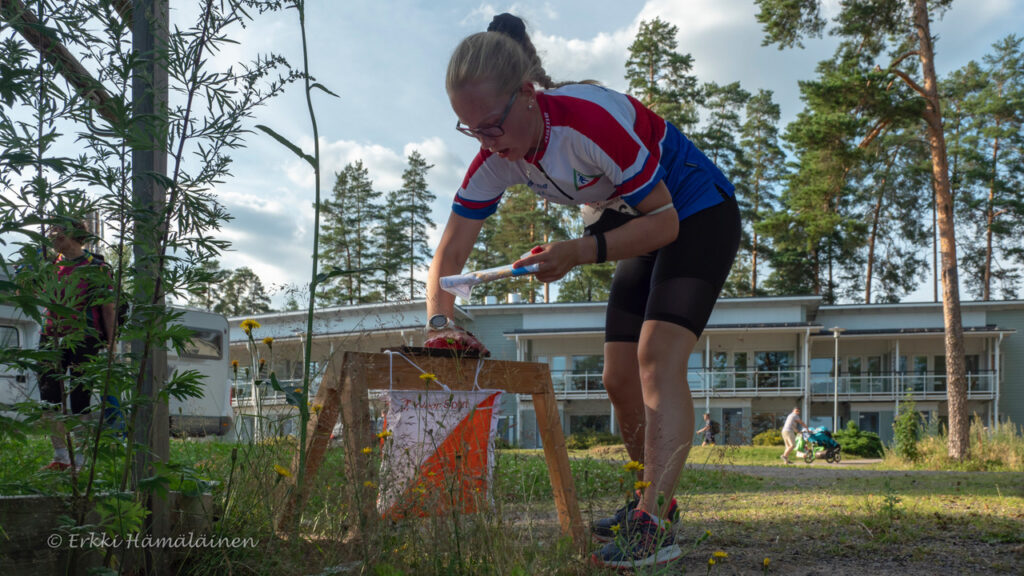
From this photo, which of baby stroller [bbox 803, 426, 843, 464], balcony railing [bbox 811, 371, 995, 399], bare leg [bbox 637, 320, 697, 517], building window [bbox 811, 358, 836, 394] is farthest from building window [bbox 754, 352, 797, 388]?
bare leg [bbox 637, 320, 697, 517]

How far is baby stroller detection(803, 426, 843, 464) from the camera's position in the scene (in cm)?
1777

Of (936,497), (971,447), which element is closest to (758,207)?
(971,447)

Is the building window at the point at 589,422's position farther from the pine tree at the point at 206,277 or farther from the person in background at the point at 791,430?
the pine tree at the point at 206,277

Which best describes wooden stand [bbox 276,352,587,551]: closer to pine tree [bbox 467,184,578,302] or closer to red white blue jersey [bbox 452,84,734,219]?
red white blue jersey [bbox 452,84,734,219]

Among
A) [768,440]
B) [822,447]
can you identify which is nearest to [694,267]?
[822,447]

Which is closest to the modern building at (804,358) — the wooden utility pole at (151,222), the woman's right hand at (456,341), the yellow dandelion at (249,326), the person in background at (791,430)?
the person in background at (791,430)

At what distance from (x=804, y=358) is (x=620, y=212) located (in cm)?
2601

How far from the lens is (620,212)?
2.54 metres

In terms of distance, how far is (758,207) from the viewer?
1491 inches

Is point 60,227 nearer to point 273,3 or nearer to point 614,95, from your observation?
point 273,3

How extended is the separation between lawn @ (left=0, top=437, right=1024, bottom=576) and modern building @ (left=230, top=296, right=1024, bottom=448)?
21.7 m

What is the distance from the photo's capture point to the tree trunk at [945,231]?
13.6 meters

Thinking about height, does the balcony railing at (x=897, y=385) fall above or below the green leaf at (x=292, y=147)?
below

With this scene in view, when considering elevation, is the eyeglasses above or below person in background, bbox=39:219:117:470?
above
